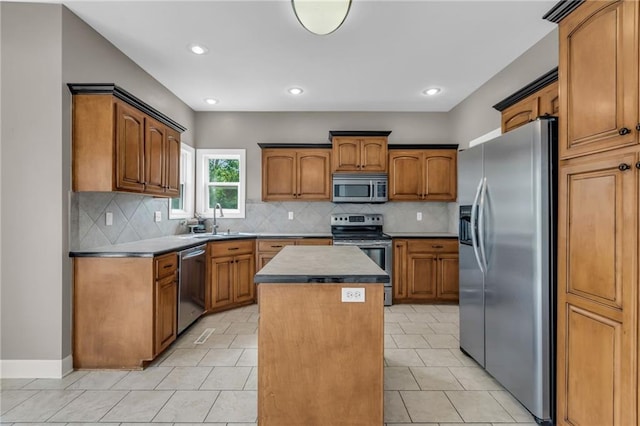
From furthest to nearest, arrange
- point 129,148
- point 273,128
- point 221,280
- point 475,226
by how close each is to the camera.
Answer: point 273,128 < point 221,280 < point 129,148 < point 475,226

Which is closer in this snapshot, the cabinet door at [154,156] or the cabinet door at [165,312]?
the cabinet door at [165,312]

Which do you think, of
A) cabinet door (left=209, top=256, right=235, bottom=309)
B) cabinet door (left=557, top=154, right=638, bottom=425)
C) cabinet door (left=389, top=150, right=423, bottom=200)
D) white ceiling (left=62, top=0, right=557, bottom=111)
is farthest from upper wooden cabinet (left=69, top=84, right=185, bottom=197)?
cabinet door (left=389, top=150, right=423, bottom=200)

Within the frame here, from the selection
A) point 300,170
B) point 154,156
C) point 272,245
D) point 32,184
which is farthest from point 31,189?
point 300,170

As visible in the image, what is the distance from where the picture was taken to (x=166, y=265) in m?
2.84

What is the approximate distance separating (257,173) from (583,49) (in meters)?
4.12

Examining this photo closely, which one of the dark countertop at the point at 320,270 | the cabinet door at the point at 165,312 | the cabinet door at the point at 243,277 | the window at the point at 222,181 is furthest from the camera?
the window at the point at 222,181

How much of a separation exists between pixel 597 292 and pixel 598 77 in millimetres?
1041

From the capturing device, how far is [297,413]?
1.69m

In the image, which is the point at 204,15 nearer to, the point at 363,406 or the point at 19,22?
the point at 19,22

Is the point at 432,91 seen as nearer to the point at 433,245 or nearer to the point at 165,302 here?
the point at 433,245

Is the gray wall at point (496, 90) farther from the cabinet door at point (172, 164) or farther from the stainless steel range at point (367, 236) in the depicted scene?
the cabinet door at point (172, 164)

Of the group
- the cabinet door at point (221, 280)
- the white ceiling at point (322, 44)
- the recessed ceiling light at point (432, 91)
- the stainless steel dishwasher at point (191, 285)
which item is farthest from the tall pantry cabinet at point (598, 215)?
the cabinet door at point (221, 280)

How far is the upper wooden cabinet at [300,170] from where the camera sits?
476cm

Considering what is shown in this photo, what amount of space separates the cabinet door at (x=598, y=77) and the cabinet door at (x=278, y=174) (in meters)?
3.43
